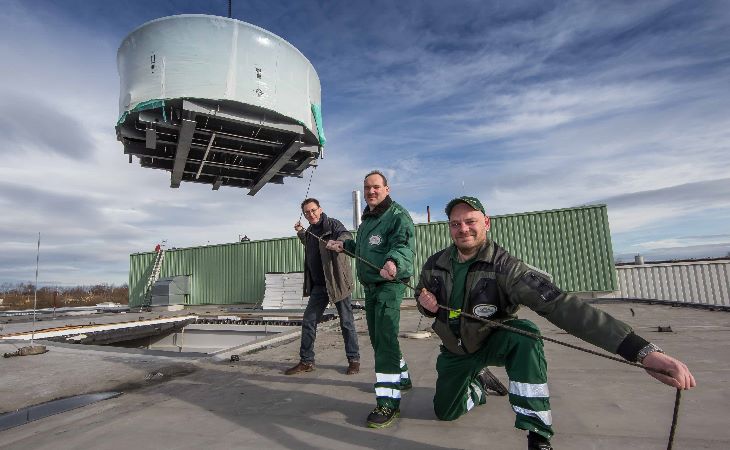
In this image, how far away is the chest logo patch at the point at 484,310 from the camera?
1975 mm

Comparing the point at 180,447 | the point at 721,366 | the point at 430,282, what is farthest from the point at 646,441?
the point at 180,447

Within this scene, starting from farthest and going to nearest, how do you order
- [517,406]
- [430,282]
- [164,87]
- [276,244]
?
[276,244], [164,87], [430,282], [517,406]

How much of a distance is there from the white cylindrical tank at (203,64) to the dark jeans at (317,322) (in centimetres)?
393

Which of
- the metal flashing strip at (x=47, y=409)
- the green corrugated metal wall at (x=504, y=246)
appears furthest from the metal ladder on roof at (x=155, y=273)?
the metal flashing strip at (x=47, y=409)

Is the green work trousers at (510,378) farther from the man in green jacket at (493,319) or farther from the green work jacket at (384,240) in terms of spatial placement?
the green work jacket at (384,240)

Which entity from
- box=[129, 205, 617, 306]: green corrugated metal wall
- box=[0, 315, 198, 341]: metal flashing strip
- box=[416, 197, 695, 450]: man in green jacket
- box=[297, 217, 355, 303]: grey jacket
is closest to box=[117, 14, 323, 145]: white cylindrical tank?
box=[297, 217, 355, 303]: grey jacket

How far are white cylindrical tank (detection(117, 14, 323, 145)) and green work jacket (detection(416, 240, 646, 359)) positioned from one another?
5.30 m

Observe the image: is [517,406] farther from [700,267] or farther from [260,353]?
[700,267]

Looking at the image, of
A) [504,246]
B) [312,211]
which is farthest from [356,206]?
[312,211]

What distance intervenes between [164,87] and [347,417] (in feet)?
19.6

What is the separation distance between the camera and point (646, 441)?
5.99 ft

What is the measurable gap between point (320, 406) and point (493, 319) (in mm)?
1402

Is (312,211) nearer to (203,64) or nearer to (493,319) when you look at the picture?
(493,319)

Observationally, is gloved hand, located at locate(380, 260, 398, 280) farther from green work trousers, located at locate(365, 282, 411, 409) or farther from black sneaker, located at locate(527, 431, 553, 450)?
black sneaker, located at locate(527, 431, 553, 450)
